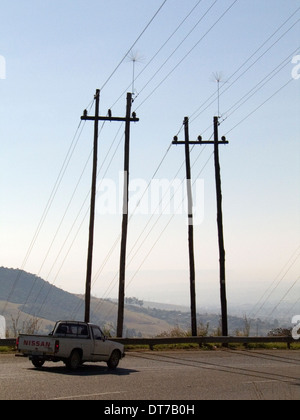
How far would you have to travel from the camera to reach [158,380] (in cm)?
1811

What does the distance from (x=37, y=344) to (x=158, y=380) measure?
15.2 feet

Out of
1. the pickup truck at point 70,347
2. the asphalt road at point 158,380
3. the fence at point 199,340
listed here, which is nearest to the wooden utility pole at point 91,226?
the fence at point 199,340

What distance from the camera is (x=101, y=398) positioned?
1402 cm

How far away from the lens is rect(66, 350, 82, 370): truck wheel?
2078cm

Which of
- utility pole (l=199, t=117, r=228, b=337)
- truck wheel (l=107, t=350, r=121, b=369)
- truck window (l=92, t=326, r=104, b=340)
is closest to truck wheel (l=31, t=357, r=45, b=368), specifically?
truck window (l=92, t=326, r=104, b=340)

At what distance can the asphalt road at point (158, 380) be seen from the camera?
48.3 feet

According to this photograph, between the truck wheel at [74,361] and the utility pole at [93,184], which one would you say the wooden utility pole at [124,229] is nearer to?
the utility pole at [93,184]

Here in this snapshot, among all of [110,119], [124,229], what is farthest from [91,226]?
[110,119]

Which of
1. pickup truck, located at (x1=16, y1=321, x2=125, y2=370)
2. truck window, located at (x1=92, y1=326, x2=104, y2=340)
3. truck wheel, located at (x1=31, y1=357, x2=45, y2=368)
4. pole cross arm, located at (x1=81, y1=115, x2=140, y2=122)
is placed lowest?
truck wheel, located at (x1=31, y1=357, x2=45, y2=368)

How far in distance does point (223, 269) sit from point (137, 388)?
19999mm

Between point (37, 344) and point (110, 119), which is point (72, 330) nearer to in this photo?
point (37, 344)

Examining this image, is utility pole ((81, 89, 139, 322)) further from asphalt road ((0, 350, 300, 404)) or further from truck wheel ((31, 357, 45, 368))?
truck wheel ((31, 357, 45, 368))
